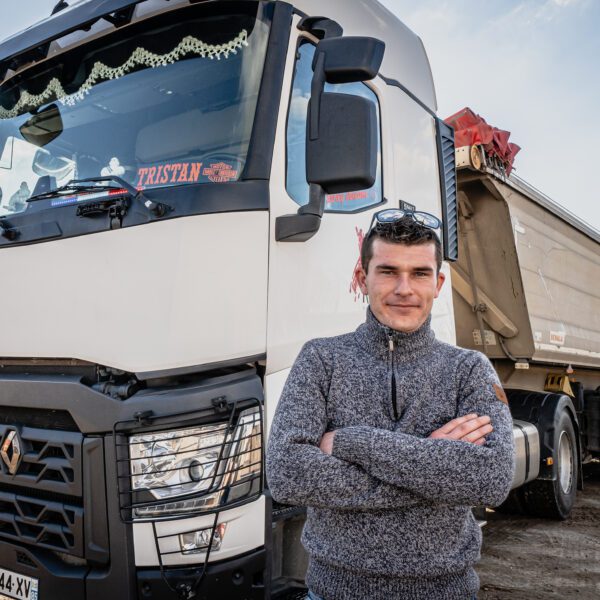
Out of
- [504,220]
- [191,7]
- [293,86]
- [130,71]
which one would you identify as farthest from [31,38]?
[504,220]

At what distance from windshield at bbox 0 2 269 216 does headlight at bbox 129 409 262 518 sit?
95 centimetres

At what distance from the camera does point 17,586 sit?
2.43 metres

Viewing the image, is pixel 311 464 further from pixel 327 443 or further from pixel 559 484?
pixel 559 484

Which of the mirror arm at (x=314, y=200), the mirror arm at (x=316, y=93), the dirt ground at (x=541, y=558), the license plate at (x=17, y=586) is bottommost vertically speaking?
the dirt ground at (x=541, y=558)

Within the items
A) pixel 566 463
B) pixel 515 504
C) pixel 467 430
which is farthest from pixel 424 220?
pixel 566 463

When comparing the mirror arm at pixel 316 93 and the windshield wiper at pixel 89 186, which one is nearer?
the mirror arm at pixel 316 93

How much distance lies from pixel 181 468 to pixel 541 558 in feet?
11.0

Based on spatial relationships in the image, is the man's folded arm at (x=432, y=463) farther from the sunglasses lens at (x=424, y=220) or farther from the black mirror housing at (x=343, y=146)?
the black mirror housing at (x=343, y=146)

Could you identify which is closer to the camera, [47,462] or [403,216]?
[403,216]

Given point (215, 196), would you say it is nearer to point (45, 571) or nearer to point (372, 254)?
point (372, 254)

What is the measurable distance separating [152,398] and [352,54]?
4.66 feet

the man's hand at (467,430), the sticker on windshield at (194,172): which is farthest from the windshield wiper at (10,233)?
the man's hand at (467,430)

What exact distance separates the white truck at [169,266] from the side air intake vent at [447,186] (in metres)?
0.54

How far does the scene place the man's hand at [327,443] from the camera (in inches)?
62.5
